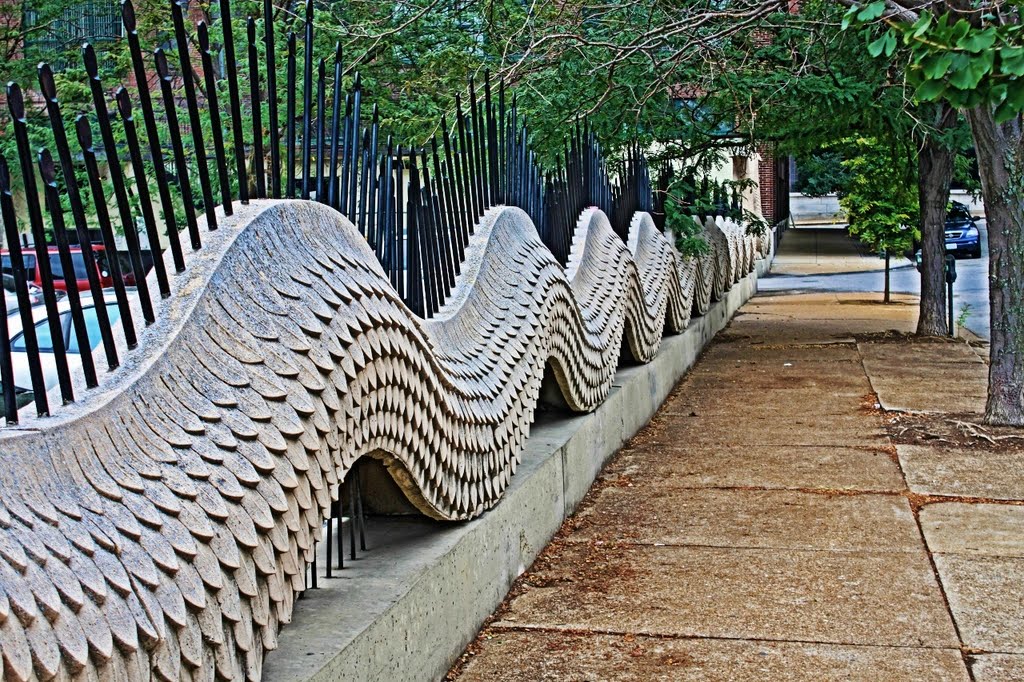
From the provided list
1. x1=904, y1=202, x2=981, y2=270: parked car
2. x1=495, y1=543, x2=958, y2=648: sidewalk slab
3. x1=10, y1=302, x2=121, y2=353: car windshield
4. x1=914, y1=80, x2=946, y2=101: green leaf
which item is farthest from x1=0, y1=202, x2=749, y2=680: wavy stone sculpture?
x1=904, y1=202, x2=981, y2=270: parked car

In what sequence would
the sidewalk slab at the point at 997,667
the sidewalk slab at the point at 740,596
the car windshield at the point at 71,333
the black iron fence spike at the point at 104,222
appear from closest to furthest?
the black iron fence spike at the point at 104,222
the sidewalk slab at the point at 997,667
the sidewalk slab at the point at 740,596
the car windshield at the point at 71,333

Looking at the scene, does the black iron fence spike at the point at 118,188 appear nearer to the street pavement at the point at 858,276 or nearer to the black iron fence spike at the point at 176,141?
the black iron fence spike at the point at 176,141

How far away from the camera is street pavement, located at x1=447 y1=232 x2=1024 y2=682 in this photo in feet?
16.6

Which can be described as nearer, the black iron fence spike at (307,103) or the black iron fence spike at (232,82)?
the black iron fence spike at (232,82)

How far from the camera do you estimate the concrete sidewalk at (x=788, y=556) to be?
5.08m

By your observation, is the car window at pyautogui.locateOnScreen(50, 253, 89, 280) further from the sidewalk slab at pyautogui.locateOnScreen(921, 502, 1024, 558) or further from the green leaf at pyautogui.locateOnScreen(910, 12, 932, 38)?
the green leaf at pyautogui.locateOnScreen(910, 12, 932, 38)

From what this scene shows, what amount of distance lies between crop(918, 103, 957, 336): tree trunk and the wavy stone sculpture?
1228cm

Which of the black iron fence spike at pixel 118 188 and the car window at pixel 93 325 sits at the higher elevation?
the black iron fence spike at pixel 118 188

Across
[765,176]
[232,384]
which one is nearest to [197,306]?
[232,384]

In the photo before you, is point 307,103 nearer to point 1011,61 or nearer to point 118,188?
point 118,188

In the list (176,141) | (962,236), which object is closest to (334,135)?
(176,141)

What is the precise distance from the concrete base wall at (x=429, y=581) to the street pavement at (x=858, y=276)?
1369 cm

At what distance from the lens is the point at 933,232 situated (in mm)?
16672

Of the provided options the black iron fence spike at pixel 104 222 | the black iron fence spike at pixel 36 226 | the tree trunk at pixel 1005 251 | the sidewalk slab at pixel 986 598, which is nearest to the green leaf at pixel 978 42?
the sidewalk slab at pixel 986 598
